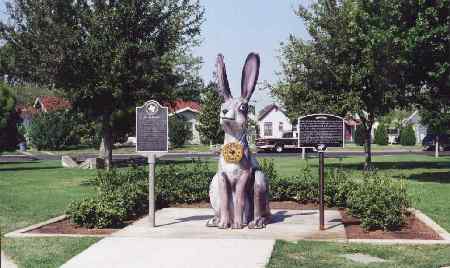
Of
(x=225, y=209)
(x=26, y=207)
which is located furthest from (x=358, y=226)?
(x=26, y=207)

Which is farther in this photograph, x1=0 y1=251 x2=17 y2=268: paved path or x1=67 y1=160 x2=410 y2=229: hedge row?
x1=67 y1=160 x2=410 y2=229: hedge row

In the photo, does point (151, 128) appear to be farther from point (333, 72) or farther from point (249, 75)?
point (333, 72)

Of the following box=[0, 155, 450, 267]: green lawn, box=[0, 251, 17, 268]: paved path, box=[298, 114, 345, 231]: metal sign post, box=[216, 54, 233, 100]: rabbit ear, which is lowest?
box=[0, 251, 17, 268]: paved path

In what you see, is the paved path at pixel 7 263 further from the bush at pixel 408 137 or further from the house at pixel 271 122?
the house at pixel 271 122

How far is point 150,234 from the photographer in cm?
1025

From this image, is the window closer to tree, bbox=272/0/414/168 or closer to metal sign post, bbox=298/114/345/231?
tree, bbox=272/0/414/168

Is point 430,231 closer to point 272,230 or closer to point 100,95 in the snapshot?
point 272,230

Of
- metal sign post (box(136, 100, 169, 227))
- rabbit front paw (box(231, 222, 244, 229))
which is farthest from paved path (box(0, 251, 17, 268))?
rabbit front paw (box(231, 222, 244, 229))

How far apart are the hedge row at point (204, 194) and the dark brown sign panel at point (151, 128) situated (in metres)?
1.27

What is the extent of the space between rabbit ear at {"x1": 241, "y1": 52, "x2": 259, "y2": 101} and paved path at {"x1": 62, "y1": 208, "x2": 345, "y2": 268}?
7.72 ft

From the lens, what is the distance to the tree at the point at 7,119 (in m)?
35.4

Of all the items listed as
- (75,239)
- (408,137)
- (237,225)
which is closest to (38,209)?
(75,239)

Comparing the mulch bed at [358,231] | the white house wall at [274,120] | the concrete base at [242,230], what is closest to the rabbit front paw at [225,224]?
the concrete base at [242,230]

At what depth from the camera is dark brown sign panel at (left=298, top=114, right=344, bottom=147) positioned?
1070 centimetres
